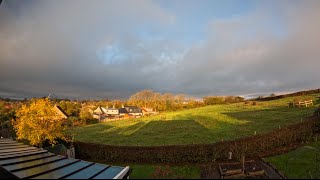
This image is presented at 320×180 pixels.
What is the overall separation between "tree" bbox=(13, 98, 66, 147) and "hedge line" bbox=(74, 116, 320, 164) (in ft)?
17.4

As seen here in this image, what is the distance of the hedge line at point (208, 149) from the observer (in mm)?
27344

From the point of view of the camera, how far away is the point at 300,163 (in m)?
22.2

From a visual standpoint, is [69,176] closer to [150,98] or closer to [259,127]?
[259,127]

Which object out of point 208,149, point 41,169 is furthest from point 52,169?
point 208,149

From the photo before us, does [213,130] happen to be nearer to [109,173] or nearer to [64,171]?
[109,173]

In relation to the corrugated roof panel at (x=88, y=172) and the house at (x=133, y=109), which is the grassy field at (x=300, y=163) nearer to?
the corrugated roof panel at (x=88, y=172)

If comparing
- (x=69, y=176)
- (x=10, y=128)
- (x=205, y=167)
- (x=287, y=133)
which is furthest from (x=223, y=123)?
(x=10, y=128)

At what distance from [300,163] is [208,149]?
841 centimetres

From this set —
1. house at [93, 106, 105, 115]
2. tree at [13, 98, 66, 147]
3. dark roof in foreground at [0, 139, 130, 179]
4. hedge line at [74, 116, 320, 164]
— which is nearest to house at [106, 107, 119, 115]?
house at [93, 106, 105, 115]

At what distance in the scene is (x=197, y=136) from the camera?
40250 millimetres

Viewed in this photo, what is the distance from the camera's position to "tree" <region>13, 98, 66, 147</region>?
31.3 m

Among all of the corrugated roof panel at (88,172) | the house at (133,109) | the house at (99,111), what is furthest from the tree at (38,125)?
the house at (133,109)

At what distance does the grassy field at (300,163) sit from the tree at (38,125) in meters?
23.8

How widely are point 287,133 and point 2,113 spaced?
77966 mm
